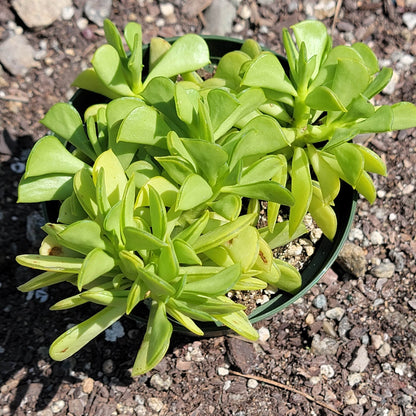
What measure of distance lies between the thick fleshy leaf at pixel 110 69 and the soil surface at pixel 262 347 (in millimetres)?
687

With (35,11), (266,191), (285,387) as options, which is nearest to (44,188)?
(266,191)

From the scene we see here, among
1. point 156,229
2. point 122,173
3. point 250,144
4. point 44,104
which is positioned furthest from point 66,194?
point 44,104

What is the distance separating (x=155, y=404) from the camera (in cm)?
165

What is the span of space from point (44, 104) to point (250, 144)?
→ 1.12 m

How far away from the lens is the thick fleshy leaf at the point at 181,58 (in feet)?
4.43

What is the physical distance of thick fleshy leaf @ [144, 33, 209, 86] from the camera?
1.35 m

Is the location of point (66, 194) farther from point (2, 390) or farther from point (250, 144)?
point (2, 390)

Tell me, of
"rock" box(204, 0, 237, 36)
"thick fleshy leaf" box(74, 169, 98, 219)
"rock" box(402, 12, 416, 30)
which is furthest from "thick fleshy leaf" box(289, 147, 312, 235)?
"rock" box(402, 12, 416, 30)

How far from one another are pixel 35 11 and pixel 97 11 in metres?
0.23

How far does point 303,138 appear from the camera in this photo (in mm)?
1364

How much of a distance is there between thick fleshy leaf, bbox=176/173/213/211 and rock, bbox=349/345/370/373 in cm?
88

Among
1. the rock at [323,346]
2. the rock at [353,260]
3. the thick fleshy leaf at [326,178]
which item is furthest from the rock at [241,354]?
the thick fleshy leaf at [326,178]

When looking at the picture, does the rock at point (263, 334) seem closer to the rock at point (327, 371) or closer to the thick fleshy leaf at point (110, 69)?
the rock at point (327, 371)

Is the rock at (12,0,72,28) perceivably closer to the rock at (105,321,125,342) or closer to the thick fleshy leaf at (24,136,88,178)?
the thick fleshy leaf at (24,136,88,178)
